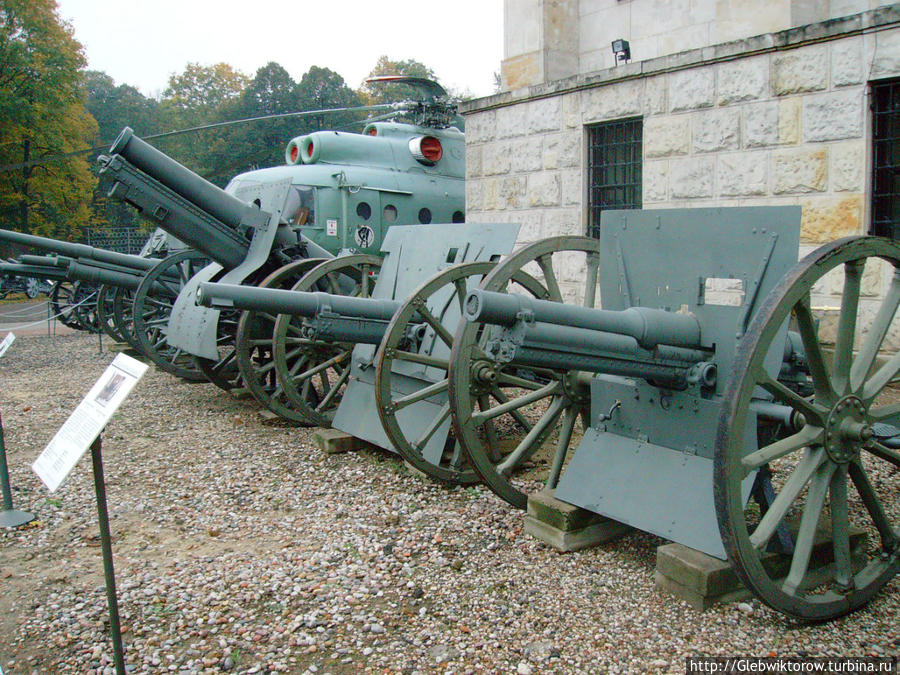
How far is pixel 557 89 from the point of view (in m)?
8.75

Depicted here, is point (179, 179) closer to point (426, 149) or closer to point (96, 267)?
point (96, 267)

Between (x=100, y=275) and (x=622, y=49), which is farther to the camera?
(x=100, y=275)

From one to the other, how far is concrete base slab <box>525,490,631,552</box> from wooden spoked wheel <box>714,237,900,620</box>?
796mm

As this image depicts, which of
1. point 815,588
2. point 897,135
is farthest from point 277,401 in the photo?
point 897,135

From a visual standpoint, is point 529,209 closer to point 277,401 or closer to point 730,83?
point 730,83

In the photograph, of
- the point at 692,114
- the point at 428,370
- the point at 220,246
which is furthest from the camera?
the point at 692,114


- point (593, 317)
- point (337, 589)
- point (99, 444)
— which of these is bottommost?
point (337, 589)

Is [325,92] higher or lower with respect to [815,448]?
higher

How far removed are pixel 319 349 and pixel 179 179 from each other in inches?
83.2

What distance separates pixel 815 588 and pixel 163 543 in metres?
3.16

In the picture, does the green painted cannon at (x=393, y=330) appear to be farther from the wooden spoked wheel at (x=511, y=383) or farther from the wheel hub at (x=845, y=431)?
the wheel hub at (x=845, y=431)

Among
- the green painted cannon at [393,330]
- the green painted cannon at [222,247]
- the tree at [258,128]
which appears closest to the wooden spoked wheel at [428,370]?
the green painted cannon at [393,330]

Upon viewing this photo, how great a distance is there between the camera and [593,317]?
11.0ft

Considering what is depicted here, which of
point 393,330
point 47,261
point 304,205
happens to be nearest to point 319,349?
point 393,330
